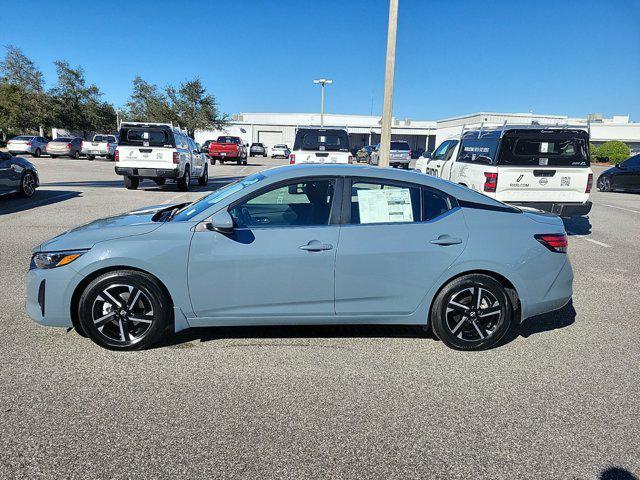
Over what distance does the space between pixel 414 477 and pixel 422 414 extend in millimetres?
616

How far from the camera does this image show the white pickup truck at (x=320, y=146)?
12.9m

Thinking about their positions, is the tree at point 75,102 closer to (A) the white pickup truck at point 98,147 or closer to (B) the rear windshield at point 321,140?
(A) the white pickup truck at point 98,147

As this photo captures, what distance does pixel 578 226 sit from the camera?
1093 cm

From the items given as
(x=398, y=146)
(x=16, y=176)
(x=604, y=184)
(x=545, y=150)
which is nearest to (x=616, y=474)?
(x=545, y=150)

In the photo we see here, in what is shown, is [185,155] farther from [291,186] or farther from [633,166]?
[633,166]

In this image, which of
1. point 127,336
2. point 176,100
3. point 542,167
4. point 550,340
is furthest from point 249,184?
point 176,100

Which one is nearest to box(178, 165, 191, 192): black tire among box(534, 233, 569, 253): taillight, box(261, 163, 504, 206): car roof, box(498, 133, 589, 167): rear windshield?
box(498, 133, 589, 167): rear windshield

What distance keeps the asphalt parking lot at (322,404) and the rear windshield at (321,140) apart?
918 cm

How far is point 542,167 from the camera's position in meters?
8.66

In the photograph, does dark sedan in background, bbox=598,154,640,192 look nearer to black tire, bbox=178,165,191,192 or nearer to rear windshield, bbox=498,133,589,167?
rear windshield, bbox=498,133,589,167

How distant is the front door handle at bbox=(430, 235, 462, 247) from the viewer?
383cm

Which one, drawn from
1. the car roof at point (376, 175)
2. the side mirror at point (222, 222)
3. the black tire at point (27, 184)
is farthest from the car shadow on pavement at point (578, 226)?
the black tire at point (27, 184)

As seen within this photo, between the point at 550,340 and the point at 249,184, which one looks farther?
the point at 550,340

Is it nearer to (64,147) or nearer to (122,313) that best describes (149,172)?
(122,313)
